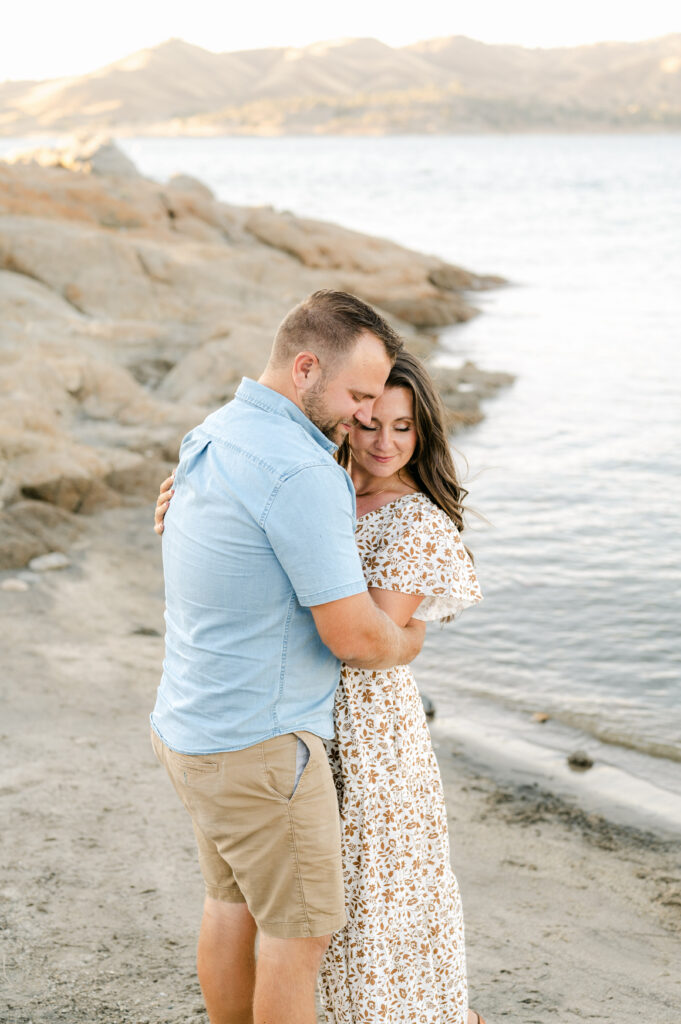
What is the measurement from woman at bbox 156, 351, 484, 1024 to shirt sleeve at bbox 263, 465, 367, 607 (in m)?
0.42

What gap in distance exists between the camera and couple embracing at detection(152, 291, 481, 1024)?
7.73ft

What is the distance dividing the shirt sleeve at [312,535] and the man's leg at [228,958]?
0.97m

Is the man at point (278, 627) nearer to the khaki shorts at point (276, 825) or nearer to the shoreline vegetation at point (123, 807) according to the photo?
the khaki shorts at point (276, 825)

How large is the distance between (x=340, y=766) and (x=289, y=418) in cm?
93

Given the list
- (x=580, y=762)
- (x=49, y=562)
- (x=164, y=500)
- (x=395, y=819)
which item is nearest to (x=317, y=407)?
(x=164, y=500)

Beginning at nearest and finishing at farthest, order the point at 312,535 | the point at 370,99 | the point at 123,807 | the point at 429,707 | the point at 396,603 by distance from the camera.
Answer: the point at 312,535 < the point at 396,603 < the point at 123,807 < the point at 429,707 < the point at 370,99

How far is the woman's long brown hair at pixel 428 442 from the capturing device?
2.95 m

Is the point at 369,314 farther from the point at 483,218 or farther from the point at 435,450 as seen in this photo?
the point at 483,218

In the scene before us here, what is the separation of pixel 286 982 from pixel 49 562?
526 centimetres

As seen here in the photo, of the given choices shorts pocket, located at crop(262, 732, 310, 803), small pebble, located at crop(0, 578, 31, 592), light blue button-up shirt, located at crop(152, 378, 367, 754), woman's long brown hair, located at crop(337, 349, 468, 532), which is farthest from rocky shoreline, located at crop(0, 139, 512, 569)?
shorts pocket, located at crop(262, 732, 310, 803)

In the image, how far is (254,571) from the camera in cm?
235

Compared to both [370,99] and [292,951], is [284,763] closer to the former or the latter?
[292,951]

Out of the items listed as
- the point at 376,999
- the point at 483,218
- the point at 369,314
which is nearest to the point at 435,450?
the point at 369,314

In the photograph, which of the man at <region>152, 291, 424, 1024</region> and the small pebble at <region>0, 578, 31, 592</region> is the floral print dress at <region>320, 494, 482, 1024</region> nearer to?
the man at <region>152, 291, 424, 1024</region>
